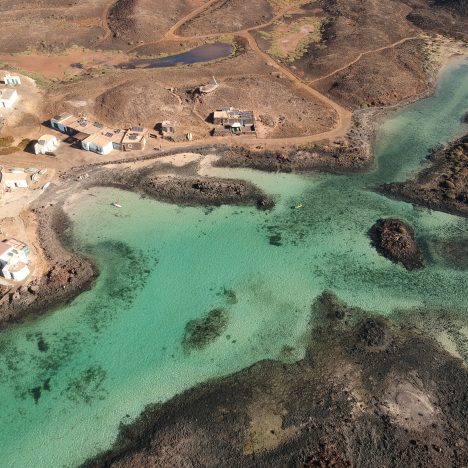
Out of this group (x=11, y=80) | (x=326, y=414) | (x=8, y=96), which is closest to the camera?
(x=326, y=414)

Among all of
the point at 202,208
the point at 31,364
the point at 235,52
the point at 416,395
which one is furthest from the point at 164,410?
the point at 235,52

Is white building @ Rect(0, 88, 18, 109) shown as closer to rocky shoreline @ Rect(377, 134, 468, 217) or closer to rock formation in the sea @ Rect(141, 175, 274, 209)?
rock formation in the sea @ Rect(141, 175, 274, 209)

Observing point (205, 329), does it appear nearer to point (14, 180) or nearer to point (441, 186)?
point (14, 180)

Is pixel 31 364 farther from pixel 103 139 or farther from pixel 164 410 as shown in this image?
pixel 103 139

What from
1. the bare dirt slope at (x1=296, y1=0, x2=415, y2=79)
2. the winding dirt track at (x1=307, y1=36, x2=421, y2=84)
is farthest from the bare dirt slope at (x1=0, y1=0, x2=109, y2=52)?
the winding dirt track at (x1=307, y1=36, x2=421, y2=84)

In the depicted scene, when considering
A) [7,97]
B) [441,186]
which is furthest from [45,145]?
[441,186]
